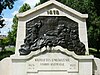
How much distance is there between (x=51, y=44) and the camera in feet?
35.8

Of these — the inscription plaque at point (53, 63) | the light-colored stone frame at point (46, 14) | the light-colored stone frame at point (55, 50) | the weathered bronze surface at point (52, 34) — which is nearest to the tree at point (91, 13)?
the light-colored stone frame at point (46, 14)

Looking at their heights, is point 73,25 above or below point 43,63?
above

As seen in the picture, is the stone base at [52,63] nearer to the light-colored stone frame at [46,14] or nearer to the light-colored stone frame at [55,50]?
the light-colored stone frame at [55,50]

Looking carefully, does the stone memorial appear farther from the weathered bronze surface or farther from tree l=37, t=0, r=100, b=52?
tree l=37, t=0, r=100, b=52

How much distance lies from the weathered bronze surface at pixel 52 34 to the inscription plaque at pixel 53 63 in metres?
0.53

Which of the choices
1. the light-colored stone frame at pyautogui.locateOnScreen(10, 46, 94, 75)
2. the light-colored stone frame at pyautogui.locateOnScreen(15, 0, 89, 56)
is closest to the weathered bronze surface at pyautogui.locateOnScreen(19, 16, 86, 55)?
the light-colored stone frame at pyautogui.locateOnScreen(15, 0, 89, 56)

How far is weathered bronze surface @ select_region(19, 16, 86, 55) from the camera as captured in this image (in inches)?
434

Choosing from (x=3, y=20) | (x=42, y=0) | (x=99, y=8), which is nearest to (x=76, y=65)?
(x=99, y=8)

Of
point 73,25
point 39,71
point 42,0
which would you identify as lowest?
point 39,71

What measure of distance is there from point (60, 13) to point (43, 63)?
2404 millimetres

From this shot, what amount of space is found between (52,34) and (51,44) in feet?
1.74

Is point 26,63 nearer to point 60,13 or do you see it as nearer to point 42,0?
point 60,13

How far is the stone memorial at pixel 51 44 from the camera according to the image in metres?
10.5

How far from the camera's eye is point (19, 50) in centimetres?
1094
